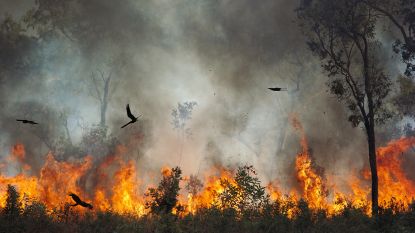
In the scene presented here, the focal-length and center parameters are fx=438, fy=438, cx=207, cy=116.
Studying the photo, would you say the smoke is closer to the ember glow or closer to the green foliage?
the ember glow

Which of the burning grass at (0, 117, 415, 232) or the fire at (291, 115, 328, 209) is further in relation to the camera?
the fire at (291, 115, 328, 209)

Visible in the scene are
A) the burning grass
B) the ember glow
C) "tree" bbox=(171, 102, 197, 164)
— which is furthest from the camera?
"tree" bbox=(171, 102, 197, 164)

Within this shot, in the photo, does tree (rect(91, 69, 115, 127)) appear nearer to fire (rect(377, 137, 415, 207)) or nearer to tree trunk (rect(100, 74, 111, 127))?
tree trunk (rect(100, 74, 111, 127))

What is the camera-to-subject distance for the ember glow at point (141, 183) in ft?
115

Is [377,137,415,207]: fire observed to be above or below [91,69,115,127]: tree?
below

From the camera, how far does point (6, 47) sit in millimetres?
41375

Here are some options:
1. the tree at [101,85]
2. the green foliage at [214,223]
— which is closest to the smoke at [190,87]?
the tree at [101,85]

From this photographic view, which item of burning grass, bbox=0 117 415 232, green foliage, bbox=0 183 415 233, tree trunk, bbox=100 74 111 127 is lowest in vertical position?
green foliage, bbox=0 183 415 233

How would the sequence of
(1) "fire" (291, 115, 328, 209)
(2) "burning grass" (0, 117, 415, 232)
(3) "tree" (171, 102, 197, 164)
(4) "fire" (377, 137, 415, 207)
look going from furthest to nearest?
(3) "tree" (171, 102, 197, 164) → (1) "fire" (291, 115, 328, 209) → (4) "fire" (377, 137, 415, 207) → (2) "burning grass" (0, 117, 415, 232)

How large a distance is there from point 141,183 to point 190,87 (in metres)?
13.5

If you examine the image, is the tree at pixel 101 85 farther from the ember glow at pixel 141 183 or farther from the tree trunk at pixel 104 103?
the ember glow at pixel 141 183

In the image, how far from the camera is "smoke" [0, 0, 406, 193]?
142ft

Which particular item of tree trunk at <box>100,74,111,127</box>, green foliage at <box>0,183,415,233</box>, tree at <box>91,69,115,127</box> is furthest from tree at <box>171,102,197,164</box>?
green foliage at <box>0,183,415,233</box>

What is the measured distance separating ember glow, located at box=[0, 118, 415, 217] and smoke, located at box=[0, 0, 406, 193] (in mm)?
2249
